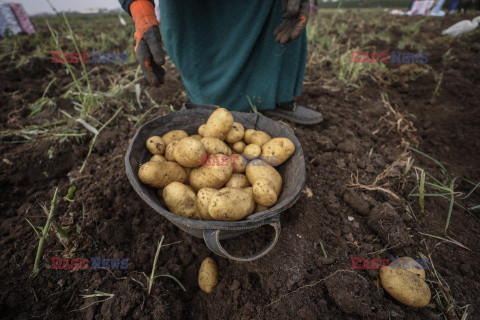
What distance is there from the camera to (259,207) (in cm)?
138

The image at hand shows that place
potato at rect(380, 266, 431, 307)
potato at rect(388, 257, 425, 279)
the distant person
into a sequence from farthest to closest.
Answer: the distant person
potato at rect(388, 257, 425, 279)
potato at rect(380, 266, 431, 307)

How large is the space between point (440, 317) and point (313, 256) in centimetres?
68

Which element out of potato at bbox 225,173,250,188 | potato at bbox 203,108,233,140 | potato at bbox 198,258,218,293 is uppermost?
potato at bbox 203,108,233,140

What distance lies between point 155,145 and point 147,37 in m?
0.82

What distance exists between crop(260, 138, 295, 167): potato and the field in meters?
0.38

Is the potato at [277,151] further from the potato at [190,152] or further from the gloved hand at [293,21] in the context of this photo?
the gloved hand at [293,21]

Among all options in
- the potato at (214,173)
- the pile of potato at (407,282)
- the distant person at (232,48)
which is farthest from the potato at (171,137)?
the pile of potato at (407,282)

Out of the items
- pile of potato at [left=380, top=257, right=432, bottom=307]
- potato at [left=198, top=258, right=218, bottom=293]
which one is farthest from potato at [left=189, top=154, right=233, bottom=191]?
pile of potato at [left=380, top=257, right=432, bottom=307]

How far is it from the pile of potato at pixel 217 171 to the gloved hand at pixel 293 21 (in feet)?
2.43

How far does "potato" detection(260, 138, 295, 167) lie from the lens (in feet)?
4.72

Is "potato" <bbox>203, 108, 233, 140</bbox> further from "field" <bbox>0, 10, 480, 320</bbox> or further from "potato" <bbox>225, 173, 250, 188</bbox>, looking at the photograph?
"field" <bbox>0, 10, 480, 320</bbox>

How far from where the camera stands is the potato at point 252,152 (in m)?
1.56

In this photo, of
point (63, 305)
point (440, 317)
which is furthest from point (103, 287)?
point (440, 317)

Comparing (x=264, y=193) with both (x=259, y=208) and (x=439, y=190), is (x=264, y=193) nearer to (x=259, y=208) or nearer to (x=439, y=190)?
(x=259, y=208)
